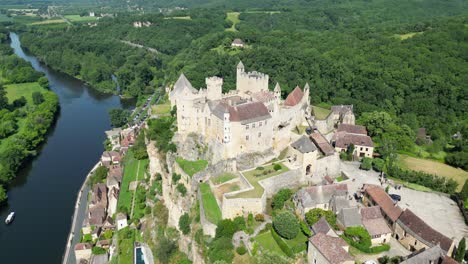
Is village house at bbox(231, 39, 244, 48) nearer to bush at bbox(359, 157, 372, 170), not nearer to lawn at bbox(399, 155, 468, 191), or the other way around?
lawn at bbox(399, 155, 468, 191)

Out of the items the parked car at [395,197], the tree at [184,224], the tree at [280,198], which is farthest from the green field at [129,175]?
the parked car at [395,197]

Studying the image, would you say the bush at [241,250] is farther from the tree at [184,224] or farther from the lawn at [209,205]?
the tree at [184,224]

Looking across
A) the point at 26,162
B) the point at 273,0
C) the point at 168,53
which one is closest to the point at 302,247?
the point at 26,162

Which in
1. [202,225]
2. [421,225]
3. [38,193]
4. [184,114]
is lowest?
[38,193]

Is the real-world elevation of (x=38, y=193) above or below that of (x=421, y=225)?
below

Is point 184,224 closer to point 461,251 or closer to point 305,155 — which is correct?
point 305,155

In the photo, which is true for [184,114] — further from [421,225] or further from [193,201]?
[421,225]

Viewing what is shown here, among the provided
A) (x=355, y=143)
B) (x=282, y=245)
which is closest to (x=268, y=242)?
(x=282, y=245)
